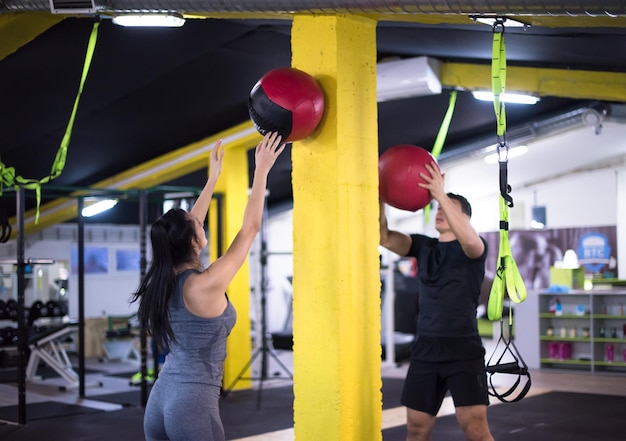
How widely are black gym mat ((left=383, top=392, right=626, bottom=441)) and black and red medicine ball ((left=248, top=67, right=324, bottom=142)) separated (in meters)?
2.90

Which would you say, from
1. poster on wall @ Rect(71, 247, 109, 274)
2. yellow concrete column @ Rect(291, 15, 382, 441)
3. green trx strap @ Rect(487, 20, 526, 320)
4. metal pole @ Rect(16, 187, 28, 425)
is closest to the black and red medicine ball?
yellow concrete column @ Rect(291, 15, 382, 441)

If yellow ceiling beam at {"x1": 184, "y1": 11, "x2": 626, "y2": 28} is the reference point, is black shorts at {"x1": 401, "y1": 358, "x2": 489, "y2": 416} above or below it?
below

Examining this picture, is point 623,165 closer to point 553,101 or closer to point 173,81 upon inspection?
point 553,101

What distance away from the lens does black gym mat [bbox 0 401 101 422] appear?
7359 mm

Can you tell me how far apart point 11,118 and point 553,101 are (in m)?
5.80

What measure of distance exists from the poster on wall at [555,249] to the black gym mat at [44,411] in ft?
27.6

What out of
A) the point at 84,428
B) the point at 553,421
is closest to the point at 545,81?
the point at 553,421

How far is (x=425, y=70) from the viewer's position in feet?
23.7

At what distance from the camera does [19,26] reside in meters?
5.00

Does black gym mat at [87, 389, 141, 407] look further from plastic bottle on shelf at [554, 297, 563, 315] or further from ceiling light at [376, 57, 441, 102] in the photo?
plastic bottle on shelf at [554, 297, 563, 315]

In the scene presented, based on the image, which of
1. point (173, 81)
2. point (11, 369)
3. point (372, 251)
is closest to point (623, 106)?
point (173, 81)

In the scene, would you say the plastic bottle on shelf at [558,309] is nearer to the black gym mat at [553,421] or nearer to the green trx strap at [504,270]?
the black gym mat at [553,421]

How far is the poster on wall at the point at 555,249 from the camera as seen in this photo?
561 inches

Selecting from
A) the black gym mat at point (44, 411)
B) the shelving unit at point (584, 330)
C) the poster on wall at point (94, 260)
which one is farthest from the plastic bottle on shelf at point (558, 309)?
the poster on wall at point (94, 260)
